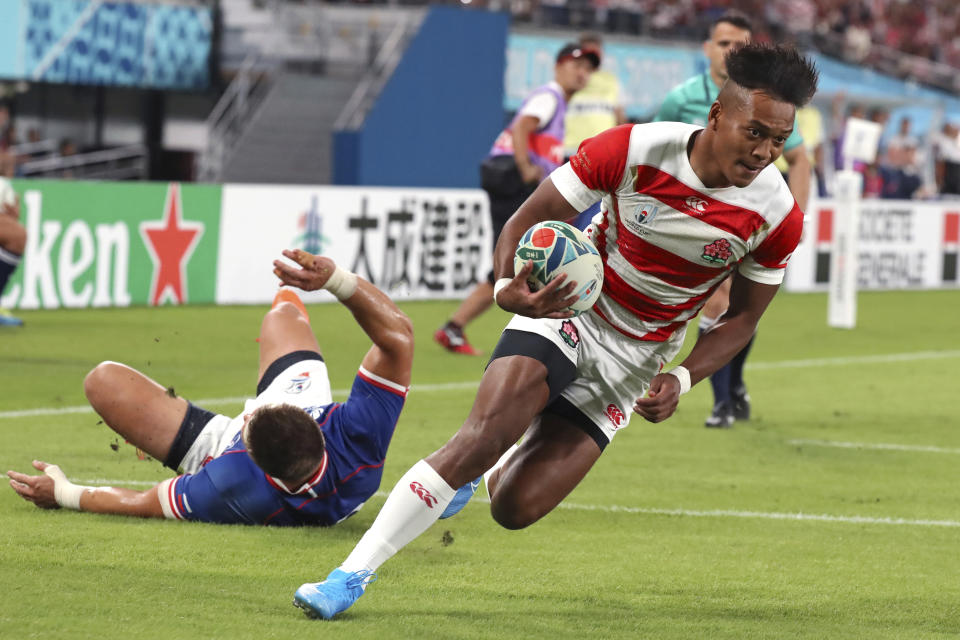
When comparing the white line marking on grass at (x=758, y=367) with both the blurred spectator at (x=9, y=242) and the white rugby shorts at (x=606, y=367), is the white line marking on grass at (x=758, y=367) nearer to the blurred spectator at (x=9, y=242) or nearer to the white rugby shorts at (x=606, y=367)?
the blurred spectator at (x=9, y=242)

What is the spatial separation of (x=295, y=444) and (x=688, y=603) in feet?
4.91

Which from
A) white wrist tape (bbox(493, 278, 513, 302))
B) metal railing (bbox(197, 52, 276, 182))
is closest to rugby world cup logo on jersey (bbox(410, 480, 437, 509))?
white wrist tape (bbox(493, 278, 513, 302))

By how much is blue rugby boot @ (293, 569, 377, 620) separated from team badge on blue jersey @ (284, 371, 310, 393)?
174 cm

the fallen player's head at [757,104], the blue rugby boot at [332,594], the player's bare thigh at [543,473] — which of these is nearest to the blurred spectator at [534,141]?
the player's bare thigh at [543,473]

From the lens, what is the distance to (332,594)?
4586 mm

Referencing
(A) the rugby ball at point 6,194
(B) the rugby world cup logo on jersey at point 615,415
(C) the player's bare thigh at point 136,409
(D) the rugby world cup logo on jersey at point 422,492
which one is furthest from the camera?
(A) the rugby ball at point 6,194

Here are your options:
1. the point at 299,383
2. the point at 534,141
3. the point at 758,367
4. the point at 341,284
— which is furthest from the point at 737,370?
the point at 341,284

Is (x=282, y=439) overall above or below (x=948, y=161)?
above

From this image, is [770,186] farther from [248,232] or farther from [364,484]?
[248,232]

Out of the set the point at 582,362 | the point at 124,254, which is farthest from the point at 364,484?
the point at 124,254

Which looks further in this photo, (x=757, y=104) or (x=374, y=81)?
(x=374, y=81)

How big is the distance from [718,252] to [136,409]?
2.51 meters

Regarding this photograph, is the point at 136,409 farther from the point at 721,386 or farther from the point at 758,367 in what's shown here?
the point at 758,367

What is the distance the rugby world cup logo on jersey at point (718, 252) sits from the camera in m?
5.25
